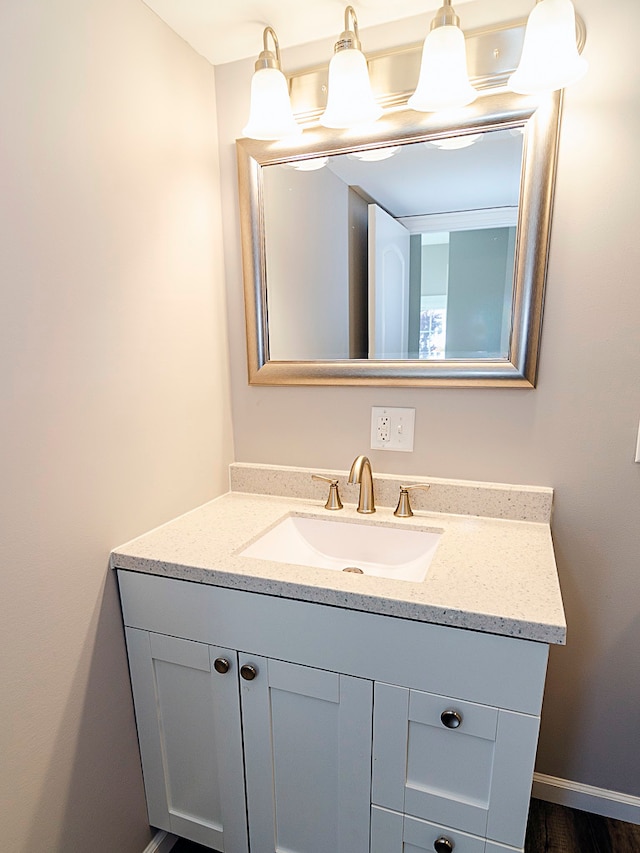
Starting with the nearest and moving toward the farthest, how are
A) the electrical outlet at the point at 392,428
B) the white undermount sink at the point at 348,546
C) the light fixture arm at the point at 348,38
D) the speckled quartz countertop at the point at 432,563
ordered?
the speckled quartz countertop at the point at 432,563
the light fixture arm at the point at 348,38
the white undermount sink at the point at 348,546
the electrical outlet at the point at 392,428

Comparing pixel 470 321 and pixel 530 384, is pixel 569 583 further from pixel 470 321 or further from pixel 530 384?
pixel 470 321

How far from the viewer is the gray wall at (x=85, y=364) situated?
2.73 ft

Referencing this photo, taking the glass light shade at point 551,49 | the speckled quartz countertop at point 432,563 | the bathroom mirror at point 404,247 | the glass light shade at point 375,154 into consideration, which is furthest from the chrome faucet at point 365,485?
the glass light shade at point 551,49

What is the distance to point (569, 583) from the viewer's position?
124 centimetres

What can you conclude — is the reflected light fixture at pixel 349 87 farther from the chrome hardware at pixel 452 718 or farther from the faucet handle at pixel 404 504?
the chrome hardware at pixel 452 718

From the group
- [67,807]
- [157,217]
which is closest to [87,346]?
[157,217]

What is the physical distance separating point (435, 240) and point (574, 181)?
1.06 ft

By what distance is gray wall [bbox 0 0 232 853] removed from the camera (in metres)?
0.83

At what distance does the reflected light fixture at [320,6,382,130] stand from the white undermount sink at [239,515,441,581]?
A: 1.01m

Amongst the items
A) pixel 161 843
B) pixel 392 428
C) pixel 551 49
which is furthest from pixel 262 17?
pixel 161 843

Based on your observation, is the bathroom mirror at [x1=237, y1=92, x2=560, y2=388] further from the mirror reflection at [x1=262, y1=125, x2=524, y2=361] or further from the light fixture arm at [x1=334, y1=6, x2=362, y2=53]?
the light fixture arm at [x1=334, y1=6, x2=362, y2=53]

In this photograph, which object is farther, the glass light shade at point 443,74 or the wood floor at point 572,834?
the wood floor at point 572,834

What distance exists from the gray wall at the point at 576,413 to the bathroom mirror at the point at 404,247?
53mm

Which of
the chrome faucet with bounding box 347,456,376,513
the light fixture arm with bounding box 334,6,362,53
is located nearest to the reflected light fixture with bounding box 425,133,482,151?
the light fixture arm with bounding box 334,6,362,53
